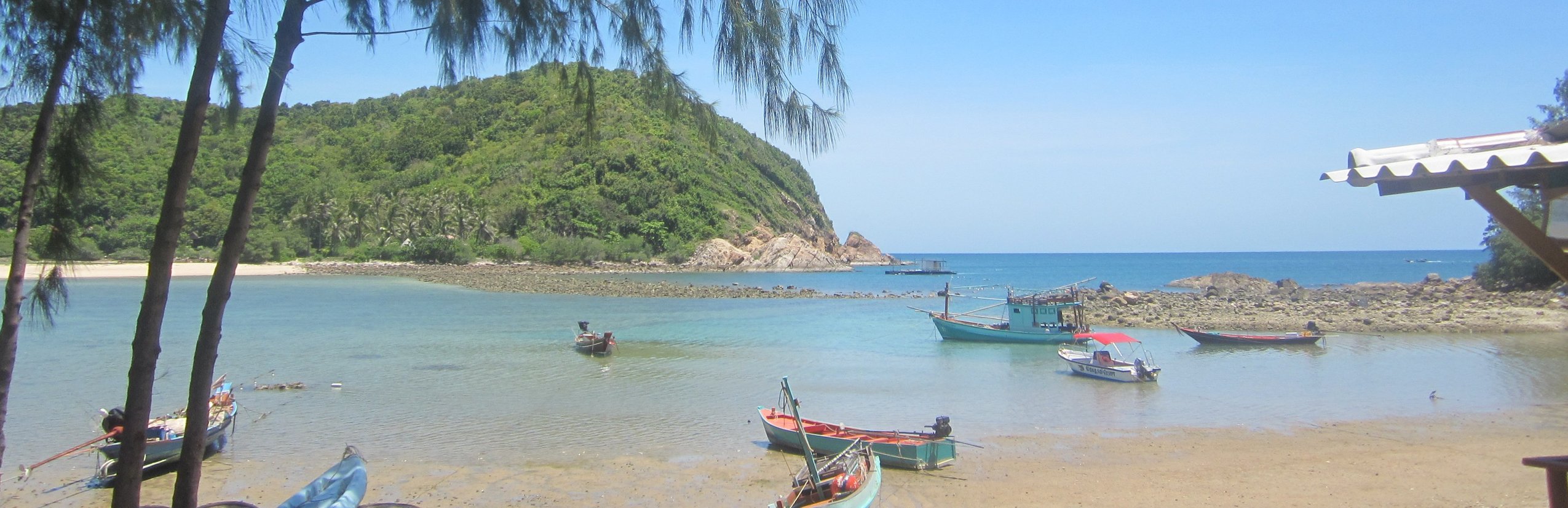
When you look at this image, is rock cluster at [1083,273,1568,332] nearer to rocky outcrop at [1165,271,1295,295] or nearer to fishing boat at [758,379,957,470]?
rocky outcrop at [1165,271,1295,295]

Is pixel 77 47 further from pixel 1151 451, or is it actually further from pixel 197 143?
pixel 1151 451

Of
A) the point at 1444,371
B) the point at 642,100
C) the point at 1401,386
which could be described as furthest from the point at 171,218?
the point at 1444,371

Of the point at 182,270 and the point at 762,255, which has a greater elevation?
the point at 762,255

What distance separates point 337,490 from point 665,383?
504 inches

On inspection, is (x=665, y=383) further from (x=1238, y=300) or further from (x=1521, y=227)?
(x=1238, y=300)

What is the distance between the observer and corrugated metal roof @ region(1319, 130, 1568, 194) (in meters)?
3.06

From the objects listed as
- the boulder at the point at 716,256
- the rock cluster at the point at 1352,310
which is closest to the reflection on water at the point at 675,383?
the rock cluster at the point at 1352,310

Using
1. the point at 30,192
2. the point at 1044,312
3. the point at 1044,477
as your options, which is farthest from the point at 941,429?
the point at 1044,312

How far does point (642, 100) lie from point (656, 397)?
467 inches

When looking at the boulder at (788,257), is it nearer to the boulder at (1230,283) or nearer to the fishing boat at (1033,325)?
the boulder at (1230,283)

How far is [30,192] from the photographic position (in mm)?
4820

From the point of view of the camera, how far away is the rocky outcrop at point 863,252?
5231 inches

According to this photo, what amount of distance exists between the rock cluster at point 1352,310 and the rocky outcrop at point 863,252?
3295 inches

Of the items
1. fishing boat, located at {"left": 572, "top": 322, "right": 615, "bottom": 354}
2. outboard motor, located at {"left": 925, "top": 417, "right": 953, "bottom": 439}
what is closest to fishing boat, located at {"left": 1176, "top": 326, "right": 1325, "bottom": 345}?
fishing boat, located at {"left": 572, "top": 322, "right": 615, "bottom": 354}
